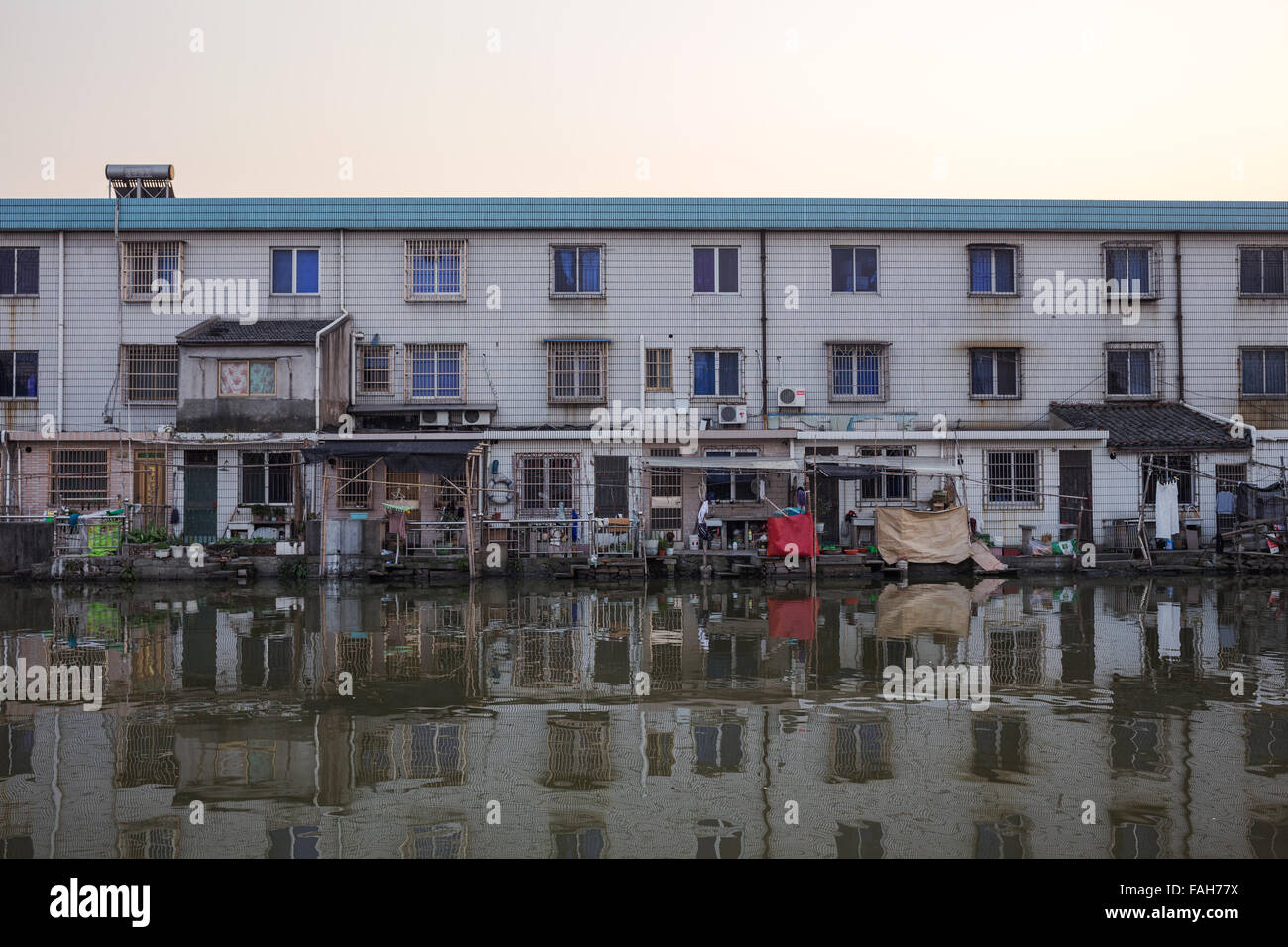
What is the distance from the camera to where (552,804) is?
8070mm

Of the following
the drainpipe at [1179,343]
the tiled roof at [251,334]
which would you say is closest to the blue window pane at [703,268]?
the tiled roof at [251,334]

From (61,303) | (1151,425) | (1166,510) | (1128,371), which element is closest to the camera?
(1166,510)

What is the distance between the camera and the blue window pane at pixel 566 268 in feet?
A: 97.7

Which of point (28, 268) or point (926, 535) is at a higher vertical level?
point (28, 268)

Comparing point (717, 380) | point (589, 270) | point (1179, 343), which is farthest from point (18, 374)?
point (1179, 343)

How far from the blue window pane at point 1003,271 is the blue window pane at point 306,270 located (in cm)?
1920

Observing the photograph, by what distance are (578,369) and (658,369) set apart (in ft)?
7.37

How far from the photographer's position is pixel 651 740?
32.6ft

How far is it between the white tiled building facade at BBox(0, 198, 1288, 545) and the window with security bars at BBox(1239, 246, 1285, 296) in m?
0.06

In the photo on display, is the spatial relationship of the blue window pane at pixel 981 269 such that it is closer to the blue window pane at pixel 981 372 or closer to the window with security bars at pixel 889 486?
the blue window pane at pixel 981 372

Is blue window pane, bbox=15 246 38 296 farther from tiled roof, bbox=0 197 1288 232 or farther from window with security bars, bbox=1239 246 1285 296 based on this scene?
window with security bars, bbox=1239 246 1285 296

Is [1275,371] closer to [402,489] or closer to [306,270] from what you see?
[402,489]
